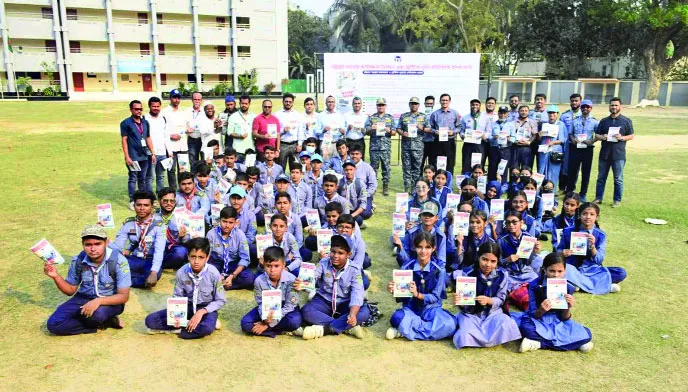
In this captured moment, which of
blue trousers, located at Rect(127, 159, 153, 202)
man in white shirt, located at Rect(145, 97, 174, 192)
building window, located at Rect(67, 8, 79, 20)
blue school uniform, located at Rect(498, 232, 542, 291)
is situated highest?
building window, located at Rect(67, 8, 79, 20)

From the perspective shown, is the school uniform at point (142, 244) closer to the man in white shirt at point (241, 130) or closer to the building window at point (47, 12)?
A: the man in white shirt at point (241, 130)

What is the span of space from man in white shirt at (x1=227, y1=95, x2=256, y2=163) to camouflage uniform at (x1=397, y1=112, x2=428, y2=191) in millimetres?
3044

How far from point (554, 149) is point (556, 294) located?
6373mm

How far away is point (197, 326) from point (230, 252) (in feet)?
4.78

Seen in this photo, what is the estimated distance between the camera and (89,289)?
16.5 feet

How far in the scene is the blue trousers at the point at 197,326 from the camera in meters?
4.94

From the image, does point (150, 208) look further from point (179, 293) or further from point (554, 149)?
point (554, 149)

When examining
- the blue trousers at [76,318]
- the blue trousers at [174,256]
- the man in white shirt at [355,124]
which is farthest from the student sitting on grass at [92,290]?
the man in white shirt at [355,124]

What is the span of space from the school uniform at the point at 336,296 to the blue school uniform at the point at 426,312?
0.40 m

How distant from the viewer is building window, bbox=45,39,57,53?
151 ft

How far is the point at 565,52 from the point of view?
140 feet

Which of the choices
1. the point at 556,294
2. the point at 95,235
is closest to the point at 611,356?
the point at 556,294

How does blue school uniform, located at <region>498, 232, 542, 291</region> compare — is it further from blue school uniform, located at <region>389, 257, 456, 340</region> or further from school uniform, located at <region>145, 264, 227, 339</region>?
school uniform, located at <region>145, 264, 227, 339</region>

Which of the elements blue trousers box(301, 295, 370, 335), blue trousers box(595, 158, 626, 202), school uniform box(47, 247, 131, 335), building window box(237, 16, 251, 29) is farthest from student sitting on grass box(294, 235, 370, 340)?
building window box(237, 16, 251, 29)
